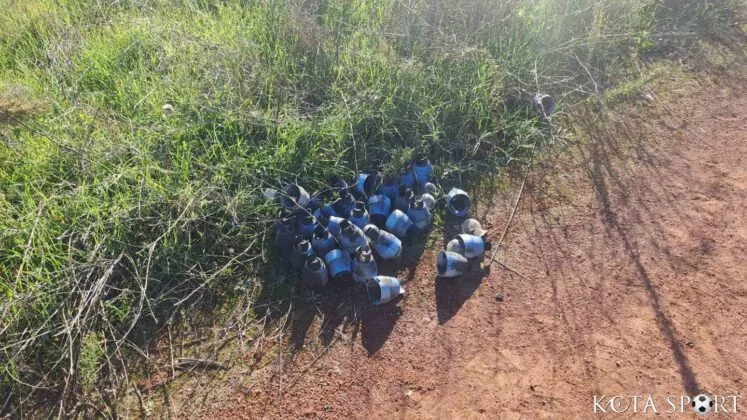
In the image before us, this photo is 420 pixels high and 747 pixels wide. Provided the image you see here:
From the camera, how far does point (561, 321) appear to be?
2.84 meters

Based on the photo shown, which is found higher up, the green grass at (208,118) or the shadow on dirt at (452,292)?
the green grass at (208,118)

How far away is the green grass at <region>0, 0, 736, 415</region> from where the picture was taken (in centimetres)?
286

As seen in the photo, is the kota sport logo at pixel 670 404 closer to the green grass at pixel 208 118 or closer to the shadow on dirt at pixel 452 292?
the shadow on dirt at pixel 452 292

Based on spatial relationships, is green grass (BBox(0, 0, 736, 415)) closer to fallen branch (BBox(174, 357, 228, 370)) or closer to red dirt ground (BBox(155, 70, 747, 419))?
fallen branch (BBox(174, 357, 228, 370))

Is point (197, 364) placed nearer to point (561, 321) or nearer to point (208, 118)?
point (208, 118)

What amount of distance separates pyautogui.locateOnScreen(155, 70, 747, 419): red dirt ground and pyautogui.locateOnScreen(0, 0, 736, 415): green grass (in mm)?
615

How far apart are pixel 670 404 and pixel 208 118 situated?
10.8 feet

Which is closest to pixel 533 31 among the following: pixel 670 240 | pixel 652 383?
pixel 670 240

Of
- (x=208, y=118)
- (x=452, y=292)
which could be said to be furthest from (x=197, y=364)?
(x=208, y=118)

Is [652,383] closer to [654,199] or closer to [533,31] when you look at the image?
[654,199]

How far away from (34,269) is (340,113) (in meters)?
2.16

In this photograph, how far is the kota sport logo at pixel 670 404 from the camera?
8.03 ft

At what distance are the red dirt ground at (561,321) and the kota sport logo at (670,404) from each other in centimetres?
3

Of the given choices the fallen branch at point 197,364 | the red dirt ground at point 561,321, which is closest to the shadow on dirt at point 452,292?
the red dirt ground at point 561,321
